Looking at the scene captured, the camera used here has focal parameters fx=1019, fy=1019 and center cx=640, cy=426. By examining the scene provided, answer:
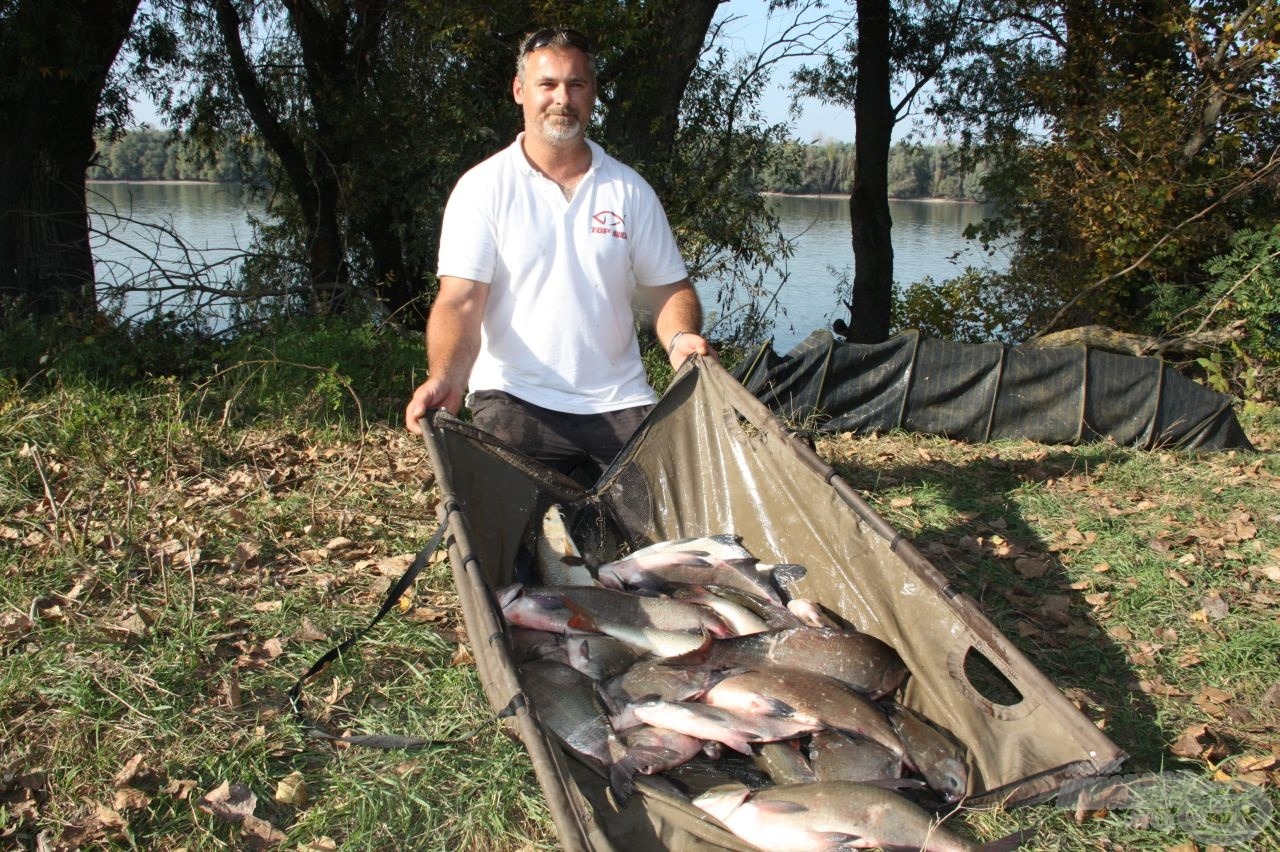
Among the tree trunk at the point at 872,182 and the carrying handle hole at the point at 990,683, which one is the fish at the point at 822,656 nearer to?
the carrying handle hole at the point at 990,683

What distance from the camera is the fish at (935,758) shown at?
2.63m

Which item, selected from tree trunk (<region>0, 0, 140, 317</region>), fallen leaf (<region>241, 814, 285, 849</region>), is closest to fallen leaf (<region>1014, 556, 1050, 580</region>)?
fallen leaf (<region>241, 814, 285, 849</region>)

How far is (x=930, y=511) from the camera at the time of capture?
526cm

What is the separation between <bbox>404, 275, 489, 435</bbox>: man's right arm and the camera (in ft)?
11.3

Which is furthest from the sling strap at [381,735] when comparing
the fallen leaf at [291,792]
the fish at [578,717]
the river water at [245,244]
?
the river water at [245,244]

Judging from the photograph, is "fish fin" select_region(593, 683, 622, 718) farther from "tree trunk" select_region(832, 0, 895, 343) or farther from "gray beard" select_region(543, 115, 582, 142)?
"tree trunk" select_region(832, 0, 895, 343)

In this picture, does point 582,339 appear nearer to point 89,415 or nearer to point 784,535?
point 784,535

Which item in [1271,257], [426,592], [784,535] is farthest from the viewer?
[1271,257]

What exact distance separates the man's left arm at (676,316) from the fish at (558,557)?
2.60 feet

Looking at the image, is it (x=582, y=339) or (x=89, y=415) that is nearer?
(x=582, y=339)

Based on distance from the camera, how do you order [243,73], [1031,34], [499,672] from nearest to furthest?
[499,672] → [243,73] → [1031,34]

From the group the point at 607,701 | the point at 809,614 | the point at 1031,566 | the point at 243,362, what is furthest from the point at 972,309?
the point at 607,701

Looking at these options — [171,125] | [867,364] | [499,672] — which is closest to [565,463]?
[499,672]

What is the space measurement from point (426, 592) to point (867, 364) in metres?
3.70
